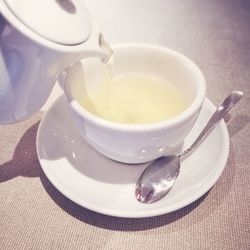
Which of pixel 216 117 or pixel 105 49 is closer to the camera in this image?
pixel 105 49

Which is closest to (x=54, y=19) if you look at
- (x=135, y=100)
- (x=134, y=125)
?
(x=134, y=125)

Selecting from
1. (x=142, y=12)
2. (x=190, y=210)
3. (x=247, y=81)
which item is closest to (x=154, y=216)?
(x=190, y=210)

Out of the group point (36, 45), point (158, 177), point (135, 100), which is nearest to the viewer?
point (36, 45)

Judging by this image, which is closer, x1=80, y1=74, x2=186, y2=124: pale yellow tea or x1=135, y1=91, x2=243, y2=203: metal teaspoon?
x1=135, y1=91, x2=243, y2=203: metal teaspoon

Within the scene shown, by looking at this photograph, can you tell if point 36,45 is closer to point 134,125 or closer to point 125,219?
point 134,125

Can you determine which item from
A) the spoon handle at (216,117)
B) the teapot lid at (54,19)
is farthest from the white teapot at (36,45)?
the spoon handle at (216,117)

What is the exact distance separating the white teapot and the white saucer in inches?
5.1

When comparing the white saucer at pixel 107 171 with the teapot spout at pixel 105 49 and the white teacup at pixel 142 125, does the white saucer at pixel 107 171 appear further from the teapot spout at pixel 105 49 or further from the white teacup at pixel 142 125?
the teapot spout at pixel 105 49

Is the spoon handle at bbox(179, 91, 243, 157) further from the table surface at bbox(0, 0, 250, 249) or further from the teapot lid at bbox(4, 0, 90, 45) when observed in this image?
the teapot lid at bbox(4, 0, 90, 45)

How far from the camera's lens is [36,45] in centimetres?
42

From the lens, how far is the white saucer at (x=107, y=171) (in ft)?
1.68

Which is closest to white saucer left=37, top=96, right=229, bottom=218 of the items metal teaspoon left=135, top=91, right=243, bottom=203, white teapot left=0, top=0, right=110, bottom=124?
metal teaspoon left=135, top=91, right=243, bottom=203

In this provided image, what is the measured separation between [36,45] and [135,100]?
0.96 ft

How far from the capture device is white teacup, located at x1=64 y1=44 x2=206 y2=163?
1.61 feet
